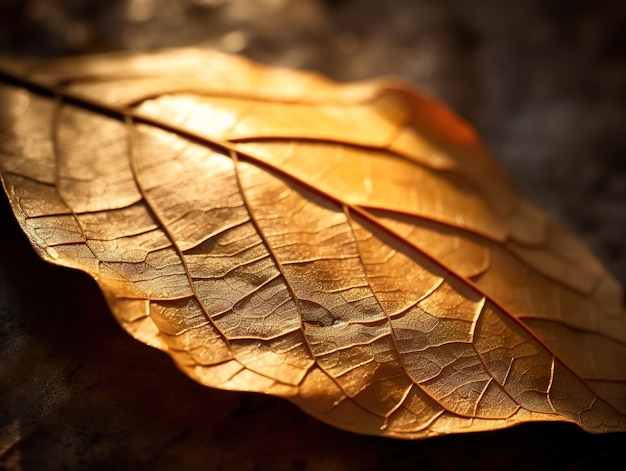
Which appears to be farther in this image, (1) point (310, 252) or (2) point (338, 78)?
(2) point (338, 78)

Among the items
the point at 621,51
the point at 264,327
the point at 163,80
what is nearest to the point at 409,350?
the point at 264,327

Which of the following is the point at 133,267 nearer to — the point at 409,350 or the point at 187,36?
the point at 409,350

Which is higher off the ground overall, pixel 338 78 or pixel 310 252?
pixel 338 78
